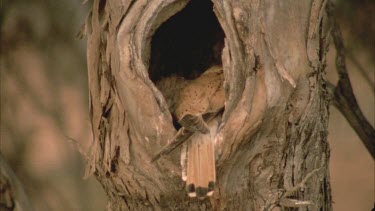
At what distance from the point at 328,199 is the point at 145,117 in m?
0.34

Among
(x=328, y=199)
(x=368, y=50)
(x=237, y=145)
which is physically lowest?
Answer: (x=328, y=199)

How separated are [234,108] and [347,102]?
572 mm

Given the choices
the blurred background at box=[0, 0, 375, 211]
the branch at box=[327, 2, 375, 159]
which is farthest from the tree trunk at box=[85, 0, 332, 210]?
the blurred background at box=[0, 0, 375, 211]

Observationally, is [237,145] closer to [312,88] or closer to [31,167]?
[312,88]

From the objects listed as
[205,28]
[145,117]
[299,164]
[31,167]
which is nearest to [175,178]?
[145,117]

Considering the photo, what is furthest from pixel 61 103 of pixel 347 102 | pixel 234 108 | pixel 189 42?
pixel 234 108

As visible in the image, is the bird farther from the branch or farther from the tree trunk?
the branch

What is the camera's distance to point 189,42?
1265mm

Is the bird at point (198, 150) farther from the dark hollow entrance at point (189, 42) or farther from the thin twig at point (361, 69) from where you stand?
the thin twig at point (361, 69)

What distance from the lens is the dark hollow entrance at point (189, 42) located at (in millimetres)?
1199

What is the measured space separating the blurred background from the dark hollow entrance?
40cm

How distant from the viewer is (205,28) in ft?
4.14

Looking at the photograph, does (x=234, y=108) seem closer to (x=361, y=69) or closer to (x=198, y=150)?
(x=198, y=150)

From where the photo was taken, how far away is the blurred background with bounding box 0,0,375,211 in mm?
1592
